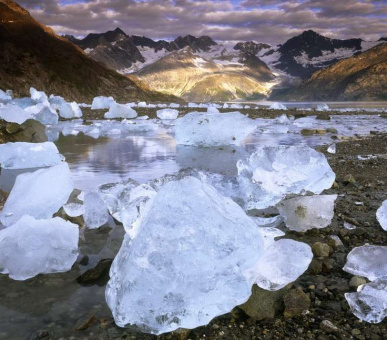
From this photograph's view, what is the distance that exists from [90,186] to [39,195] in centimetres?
202

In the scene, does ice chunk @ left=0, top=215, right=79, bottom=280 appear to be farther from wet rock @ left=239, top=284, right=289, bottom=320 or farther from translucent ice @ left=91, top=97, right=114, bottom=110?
translucent ice @ left=91, top=97, right=114, bottom=110

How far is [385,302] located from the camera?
7.64ft

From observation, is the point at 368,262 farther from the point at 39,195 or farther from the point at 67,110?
the point at 67,110

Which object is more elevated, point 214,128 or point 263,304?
point 263,304

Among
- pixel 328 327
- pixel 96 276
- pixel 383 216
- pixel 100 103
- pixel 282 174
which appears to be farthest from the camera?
pixel 100 103

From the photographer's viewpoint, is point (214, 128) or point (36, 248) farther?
point (214, 128)

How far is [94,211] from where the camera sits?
152 inches

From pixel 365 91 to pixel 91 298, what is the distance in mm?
168487

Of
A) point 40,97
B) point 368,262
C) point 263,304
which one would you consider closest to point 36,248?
point 263,304

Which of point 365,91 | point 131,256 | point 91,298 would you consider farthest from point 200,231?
point 365,91

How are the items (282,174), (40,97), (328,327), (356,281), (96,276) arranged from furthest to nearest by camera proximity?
(40,97), (282,174), (96,276), (356,281), (328,327)

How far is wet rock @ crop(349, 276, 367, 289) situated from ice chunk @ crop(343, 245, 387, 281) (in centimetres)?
5

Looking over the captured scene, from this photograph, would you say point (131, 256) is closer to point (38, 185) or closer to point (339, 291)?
point (339, 291)

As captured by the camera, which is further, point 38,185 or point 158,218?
point 38,185
